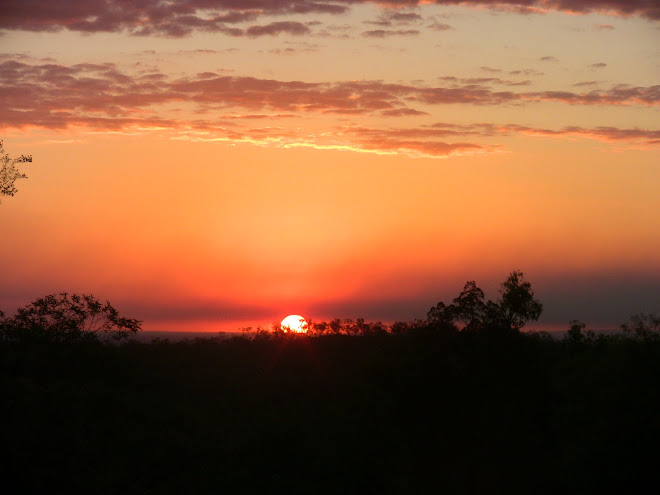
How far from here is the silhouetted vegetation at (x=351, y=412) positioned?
23969 mm

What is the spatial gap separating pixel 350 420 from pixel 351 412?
60cm

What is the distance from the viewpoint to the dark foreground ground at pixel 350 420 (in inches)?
939

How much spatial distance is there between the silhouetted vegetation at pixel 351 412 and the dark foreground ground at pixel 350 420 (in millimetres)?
51

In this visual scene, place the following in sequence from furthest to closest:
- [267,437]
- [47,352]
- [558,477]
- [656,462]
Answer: [47,352], [267,437], [558,477], [656,462]

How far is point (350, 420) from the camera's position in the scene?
2712cm

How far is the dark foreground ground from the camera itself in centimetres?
2384

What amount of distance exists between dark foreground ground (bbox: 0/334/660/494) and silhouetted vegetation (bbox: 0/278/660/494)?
51 millimetres

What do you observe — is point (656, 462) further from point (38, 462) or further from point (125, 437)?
point (38, 462)

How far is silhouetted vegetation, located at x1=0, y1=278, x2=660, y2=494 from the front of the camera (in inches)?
944

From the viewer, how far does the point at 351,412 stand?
27703 millimetres

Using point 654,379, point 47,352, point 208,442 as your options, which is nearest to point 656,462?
point 654,379

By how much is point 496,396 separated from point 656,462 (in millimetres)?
5956

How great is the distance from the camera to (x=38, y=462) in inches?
930

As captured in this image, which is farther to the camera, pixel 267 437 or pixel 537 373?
pixel 537 373
